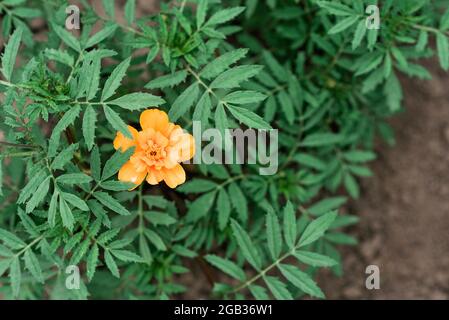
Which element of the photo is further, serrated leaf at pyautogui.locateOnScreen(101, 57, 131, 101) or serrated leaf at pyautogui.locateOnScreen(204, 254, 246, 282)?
serrated leaf at pyautogui.locateOnScreen(204, 254, 246, 282)

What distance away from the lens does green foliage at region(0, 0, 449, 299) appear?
87.9 inches

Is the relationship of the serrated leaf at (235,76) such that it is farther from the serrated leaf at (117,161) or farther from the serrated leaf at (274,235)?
the serrated leaf at (274,235)

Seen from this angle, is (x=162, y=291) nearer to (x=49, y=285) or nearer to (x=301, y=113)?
(x=49, y=285)

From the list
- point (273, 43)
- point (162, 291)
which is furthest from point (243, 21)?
point (162, 291)

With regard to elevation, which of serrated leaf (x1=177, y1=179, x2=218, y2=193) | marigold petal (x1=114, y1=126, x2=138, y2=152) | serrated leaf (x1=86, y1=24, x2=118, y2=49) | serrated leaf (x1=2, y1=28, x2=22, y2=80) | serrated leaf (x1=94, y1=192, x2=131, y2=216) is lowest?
serrated leaf (x1=94, y1=192, x2=131, y2=216)

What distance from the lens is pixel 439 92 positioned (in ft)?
12.2

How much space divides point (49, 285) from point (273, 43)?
1.66 m

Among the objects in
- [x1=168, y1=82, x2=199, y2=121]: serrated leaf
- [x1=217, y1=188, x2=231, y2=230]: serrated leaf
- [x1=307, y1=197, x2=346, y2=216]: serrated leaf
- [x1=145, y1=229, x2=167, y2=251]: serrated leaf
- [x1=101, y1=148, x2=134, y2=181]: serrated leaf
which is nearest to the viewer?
[x1=101, y1=148, x2=134, y2=181]: serrated leaf

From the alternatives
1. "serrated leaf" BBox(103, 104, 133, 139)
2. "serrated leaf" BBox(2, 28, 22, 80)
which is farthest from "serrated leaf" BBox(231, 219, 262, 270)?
"serrated leaf" BBox(2, 28, 22, 80)

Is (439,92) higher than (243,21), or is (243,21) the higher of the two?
(243,21)

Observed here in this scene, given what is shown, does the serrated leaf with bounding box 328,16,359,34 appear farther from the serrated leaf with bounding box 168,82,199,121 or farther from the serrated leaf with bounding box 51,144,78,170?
the serrated leaf with bounding box 51,144,78,170

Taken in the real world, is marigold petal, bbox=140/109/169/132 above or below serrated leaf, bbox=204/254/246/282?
above

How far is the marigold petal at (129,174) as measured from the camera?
227cm

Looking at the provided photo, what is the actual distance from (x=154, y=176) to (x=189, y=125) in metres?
0.49
